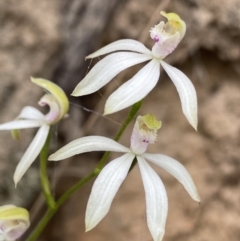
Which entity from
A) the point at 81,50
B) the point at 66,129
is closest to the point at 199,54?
the point at 81,50

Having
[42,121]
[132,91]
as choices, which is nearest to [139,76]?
[132,91]

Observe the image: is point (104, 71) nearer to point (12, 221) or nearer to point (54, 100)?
point (54, 100)

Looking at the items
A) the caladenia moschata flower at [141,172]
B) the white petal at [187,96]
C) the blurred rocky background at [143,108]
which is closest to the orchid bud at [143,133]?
the caladenia moschata flower at [141,172]

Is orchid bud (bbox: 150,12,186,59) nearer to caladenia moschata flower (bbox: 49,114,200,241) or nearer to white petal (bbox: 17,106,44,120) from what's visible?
caladenia moschata flower (bbox: 49,114,200,241)

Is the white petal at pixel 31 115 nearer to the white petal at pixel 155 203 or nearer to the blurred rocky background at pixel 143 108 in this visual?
the white petal at pixel 155 203

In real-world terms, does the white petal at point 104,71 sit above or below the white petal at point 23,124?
above

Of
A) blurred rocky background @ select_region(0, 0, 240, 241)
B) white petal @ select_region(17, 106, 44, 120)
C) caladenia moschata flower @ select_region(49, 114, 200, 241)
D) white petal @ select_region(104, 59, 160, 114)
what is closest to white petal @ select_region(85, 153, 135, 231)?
caladenia moschata flower @ select_region(49, 114, 200, 241)
